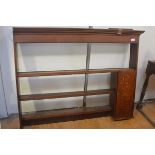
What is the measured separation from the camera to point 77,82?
212cm

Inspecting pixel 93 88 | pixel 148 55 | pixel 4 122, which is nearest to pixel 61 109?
pixel 93 88

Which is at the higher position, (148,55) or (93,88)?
(148,55)

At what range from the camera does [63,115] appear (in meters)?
1.99

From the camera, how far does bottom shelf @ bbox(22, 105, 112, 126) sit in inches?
75.7

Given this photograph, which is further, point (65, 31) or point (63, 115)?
point (63, 115)

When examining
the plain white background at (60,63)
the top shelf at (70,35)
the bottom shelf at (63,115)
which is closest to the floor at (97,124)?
the bottom shelf at (63,115)

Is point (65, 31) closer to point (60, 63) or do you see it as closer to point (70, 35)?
point (70, 35)

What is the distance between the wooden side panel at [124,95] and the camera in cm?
194

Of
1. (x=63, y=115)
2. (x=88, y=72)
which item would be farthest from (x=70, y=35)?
(x=63, y=115)

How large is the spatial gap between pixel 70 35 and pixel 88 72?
1.33ft

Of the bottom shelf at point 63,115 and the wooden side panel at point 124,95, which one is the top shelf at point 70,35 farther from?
the bottom shelf at point 63,115

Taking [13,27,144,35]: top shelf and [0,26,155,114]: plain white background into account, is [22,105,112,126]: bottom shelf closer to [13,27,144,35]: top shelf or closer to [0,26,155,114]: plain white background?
[0,26,155,114]: plain white background

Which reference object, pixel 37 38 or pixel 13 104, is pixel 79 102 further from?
pixel 37 38
